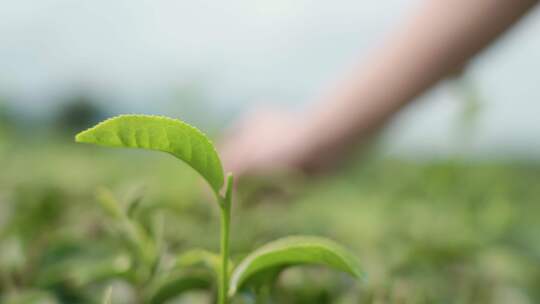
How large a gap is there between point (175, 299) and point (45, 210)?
1.32 ft

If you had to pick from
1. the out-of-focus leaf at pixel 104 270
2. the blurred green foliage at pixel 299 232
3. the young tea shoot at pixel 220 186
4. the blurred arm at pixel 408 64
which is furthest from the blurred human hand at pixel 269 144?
the young tea shoot at pixel 220 186

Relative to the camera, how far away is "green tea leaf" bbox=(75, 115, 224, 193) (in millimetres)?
388

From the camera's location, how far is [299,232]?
94cm

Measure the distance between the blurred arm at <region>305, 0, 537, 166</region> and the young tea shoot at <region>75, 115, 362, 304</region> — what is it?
3.10 feet

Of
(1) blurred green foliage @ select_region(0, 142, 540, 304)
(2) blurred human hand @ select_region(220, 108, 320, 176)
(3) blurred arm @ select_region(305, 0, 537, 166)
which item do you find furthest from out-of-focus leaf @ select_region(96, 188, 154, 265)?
(2) blurred human hand @ select_region(220, 108, 320, 176)

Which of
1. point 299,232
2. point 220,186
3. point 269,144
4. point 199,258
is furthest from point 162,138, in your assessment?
point 269,144

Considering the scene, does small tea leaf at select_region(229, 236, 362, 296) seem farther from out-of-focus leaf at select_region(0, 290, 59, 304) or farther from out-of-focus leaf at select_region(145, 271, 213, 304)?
out-of-focus leaf at select_region(0, 290, 59, 304)

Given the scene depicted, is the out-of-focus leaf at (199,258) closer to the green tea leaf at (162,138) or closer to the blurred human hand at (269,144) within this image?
the green tea leaf at (162,138)

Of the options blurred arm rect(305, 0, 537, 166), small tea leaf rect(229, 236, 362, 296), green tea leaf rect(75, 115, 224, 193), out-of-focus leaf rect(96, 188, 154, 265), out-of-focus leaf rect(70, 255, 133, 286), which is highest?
blurred arm rect(305, 0, 537, 166)

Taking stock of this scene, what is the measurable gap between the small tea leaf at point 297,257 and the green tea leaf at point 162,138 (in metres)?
0.06

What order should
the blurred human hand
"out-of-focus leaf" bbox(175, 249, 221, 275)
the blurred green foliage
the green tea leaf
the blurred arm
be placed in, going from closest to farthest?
the green tea leaf < "out-of-focus leaf" bbox(175, 249, 221, 275) < the blurred green foliage < the blurred arm < the blurred human hand

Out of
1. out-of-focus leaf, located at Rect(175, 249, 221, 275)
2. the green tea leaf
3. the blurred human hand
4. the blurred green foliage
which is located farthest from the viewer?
the blurred human hand

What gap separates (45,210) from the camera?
0.94 metres

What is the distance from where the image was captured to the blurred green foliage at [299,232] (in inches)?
24.7
